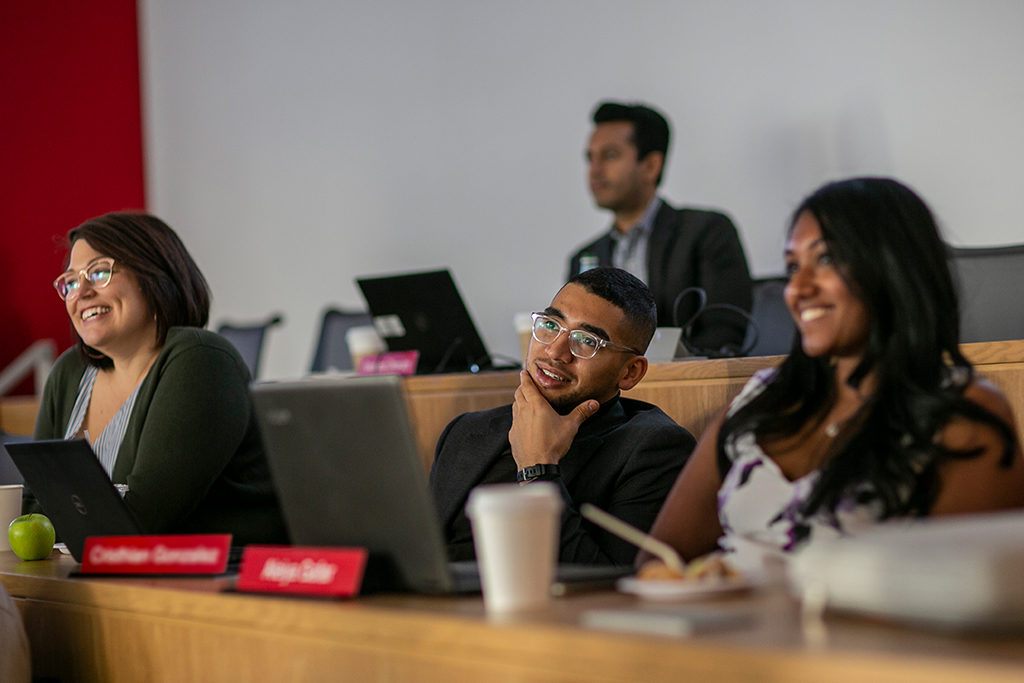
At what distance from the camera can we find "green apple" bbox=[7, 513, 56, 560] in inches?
68.3

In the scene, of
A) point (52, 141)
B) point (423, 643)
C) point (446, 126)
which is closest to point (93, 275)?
point (423, 643)

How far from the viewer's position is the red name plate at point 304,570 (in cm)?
115

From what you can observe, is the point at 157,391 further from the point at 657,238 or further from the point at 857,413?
the point at 657,238

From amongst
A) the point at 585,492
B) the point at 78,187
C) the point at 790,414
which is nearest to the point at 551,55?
the point at 78,187

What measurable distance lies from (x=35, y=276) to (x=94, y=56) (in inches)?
44.3

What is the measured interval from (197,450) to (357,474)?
83cm

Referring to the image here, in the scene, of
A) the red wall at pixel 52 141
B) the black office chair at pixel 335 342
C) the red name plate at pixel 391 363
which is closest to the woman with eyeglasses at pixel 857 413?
the red name plate at pixel 391 363

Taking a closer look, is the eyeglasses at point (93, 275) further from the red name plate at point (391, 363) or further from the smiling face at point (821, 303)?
the smiling face at point (821, 303)

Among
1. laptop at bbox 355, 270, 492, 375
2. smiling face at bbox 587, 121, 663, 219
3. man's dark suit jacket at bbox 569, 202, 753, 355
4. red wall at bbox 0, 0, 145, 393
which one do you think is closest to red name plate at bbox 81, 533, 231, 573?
laptop at bbox 355, 270, 492, 375

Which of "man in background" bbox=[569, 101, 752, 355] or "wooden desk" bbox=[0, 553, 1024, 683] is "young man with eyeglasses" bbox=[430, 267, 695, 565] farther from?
"man in background" bbox=[569, 101, 752, 355]

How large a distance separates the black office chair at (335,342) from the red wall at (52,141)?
5.64ft

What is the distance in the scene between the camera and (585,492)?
70.8 inches

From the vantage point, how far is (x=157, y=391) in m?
1.99

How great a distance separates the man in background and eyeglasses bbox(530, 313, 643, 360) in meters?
1.06
